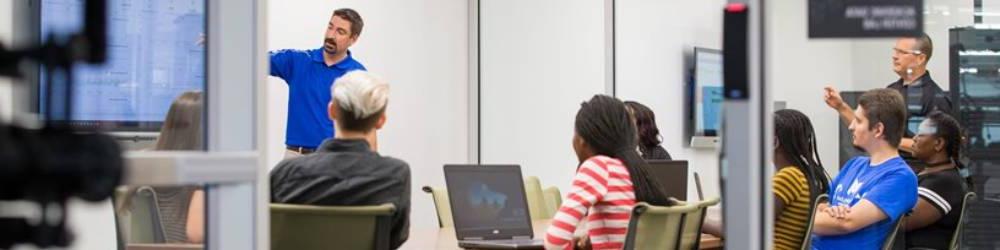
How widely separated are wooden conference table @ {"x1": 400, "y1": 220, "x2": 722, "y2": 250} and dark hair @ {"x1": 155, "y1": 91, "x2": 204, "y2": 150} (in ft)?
5.02

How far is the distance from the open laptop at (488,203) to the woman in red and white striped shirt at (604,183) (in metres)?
0.42

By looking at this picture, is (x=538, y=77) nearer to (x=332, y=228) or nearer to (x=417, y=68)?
(x=417, y=68)

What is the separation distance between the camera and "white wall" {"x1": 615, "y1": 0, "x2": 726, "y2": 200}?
8281 mm

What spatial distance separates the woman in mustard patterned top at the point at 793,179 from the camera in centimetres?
440

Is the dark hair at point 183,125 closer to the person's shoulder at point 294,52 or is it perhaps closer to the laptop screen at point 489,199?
the laptop screen at point 489,199

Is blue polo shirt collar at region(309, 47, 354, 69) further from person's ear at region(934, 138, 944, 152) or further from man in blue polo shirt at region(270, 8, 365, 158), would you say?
person's ear at region(934, 138, 944, 152)

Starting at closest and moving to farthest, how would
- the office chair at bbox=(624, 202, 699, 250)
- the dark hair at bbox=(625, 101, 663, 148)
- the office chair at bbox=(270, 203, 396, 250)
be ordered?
the office chair at bbox=(270, 203, 396, 250)
the office chair at bbox=(624, 202, 699, 250)
the dark hair at bbox=(625, 101, 663, 148)

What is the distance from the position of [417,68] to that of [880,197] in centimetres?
410

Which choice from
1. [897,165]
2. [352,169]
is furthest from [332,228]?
[897,165]

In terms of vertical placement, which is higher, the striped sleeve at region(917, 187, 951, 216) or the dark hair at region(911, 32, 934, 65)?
the dark hair at region(911, 32, 934, 65)

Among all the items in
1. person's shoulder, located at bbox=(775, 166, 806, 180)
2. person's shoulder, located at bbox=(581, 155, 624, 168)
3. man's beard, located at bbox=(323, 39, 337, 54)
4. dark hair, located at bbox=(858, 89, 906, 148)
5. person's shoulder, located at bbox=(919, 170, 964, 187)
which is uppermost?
man's beard, located at bbox=(323, 39, 337, 54)

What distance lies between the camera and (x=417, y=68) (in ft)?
26.3

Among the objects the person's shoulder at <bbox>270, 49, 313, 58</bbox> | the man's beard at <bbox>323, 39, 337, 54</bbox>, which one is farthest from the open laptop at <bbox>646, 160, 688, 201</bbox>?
the person's shoulder at <bbox>270, 49, 313, 58</bbox>

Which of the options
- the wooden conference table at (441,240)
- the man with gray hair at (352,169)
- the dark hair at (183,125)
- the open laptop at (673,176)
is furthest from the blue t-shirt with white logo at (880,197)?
the dark hair at (183,125)
